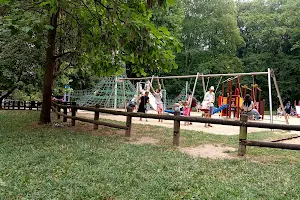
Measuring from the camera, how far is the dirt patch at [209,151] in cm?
645

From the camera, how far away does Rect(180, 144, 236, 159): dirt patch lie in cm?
645

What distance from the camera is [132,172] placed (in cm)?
481

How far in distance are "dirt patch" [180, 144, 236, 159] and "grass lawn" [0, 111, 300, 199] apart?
1.19ft

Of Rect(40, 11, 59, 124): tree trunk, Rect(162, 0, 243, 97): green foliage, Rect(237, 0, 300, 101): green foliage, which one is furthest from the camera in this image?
Rect(162, 0, 243, 97): green foliage

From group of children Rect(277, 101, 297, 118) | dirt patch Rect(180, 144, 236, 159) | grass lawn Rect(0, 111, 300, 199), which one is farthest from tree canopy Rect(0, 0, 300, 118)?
group of children Rect(277, 101, 297, 118)

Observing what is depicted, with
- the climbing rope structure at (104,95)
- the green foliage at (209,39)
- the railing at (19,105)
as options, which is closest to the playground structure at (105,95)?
the climbing rope structure at (104,95)

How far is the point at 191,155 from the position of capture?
6406mm

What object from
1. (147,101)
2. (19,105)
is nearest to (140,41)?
(147,101)

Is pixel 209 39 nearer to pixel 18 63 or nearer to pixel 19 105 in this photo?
pixel 19 105

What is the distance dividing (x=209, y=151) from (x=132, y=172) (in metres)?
2.74

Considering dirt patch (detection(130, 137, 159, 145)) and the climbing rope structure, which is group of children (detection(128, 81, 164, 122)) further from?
the climbing rope structure

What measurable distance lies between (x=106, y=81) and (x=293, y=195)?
23225 millimetres

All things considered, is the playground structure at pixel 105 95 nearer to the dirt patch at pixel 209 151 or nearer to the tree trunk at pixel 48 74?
the tree trunk at pixel 48 74

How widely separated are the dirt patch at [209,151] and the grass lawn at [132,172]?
361 millimetres
